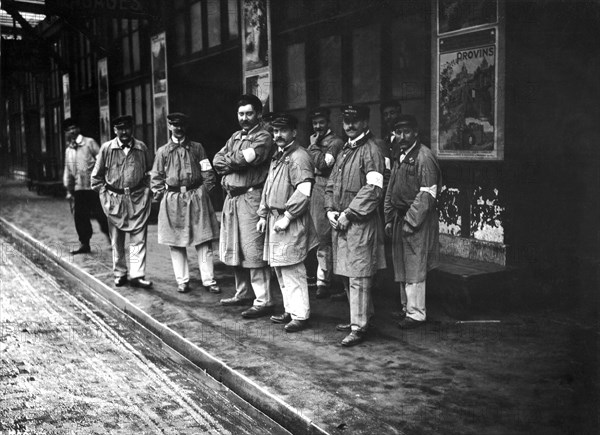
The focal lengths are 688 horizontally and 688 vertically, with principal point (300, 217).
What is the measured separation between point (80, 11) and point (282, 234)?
32.0 feet

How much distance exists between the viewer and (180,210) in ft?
26.2

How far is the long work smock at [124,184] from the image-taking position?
837cm

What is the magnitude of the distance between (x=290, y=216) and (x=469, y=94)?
7.83 ft

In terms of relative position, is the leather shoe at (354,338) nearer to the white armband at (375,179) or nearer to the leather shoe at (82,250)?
the white armband at (375,179)

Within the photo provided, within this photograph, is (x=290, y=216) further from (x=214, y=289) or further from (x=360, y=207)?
(x=214, y=289)

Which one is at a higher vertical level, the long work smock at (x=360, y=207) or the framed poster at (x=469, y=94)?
the framed poster at (x=469, y=94)

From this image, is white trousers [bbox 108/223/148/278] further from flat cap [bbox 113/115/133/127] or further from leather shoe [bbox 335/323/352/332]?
leather shoe [bbox 335/323/352/332]

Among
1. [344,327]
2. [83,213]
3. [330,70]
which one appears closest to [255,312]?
[344,327]

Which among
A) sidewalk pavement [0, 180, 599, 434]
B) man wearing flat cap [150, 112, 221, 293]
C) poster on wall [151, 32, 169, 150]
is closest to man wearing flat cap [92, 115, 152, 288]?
man wearing flat cap [150, 112, 221, 293]

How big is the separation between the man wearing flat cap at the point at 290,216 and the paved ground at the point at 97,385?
3.85ft

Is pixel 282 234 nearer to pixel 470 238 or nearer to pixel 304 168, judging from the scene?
pixel 304 168

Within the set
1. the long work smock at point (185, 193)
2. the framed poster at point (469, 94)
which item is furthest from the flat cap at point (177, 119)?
the framed poster at point (469, 94)

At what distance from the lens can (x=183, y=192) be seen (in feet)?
26.2

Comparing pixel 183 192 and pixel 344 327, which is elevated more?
pixel 183 192
